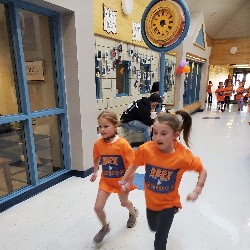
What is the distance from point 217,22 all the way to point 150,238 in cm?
1191

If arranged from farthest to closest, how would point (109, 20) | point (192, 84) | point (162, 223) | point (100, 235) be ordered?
point (192, 84)
point (109, 20)
point (100, 235)
point (162, 223)

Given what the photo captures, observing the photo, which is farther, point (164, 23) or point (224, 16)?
point (224, 16)

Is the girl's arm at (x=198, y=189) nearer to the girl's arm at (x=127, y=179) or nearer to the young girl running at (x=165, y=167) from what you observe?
the young girl running at (x=165, y=167)

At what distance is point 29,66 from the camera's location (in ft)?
11.6

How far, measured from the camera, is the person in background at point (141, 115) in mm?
4742

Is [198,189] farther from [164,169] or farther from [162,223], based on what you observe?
Result: [162,223]

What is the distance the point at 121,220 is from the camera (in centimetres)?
251

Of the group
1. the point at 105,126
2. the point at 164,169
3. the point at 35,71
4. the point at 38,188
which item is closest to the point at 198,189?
the point at 164,169

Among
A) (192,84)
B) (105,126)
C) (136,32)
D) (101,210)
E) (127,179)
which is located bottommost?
(101,210)

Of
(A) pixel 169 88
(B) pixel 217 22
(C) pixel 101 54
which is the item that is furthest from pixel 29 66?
(B) pixel 217 22

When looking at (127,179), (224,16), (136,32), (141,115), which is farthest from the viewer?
(224,16)

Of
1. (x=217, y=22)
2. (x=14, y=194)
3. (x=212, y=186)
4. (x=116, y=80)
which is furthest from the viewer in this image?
(x=217, y=22)

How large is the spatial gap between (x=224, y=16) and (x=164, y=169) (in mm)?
11987

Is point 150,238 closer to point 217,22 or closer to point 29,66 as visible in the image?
point 29,66
